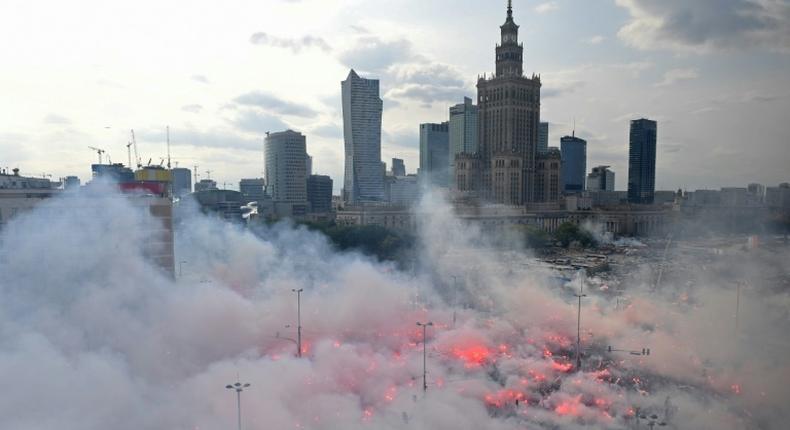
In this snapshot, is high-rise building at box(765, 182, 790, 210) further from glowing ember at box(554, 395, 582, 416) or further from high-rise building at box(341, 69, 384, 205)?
high-rise building at box(341, 69, 384, 205)

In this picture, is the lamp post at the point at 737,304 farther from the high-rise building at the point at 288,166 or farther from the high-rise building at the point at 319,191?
the high-rise building at the point at 319,191

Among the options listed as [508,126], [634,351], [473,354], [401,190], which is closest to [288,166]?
[401,190]

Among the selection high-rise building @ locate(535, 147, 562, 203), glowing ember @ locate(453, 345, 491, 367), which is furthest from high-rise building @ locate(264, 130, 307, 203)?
glowing ember @ locate(453, 345, 491, 367)

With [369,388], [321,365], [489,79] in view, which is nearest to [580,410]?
[369,388]

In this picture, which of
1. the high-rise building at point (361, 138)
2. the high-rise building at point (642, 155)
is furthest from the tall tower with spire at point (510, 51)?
the high-rise building at point (642, 155)

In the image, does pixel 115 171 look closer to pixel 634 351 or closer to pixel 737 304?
pixel 634 351

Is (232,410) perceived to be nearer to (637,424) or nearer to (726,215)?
(637,424)
